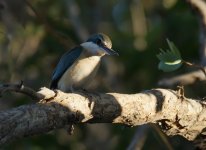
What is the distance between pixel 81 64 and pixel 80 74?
11 centimetres

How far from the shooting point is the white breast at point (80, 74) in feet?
15.5

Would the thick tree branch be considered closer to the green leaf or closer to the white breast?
the green leaf

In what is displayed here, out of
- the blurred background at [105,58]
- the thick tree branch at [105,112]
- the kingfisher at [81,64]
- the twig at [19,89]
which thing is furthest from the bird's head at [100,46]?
the twig at [19,89]

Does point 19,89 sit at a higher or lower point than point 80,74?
higher

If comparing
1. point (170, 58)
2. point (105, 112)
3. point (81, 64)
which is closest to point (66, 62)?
point (81, 64)

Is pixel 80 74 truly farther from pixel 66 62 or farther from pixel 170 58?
pixel 170 58

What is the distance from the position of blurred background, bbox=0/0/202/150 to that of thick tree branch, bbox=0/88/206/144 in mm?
1861

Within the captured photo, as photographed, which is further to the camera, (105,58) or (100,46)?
(105,58)

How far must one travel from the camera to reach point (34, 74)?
285 inches

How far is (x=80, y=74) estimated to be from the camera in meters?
4.73

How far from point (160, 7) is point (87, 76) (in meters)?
3.35

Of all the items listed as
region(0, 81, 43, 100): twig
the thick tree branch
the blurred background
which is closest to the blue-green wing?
the blurred background

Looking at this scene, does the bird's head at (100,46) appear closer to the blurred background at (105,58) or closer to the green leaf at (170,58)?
the blurred background at (105,58)

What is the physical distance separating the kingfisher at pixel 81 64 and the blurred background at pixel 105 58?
7.3 inches
